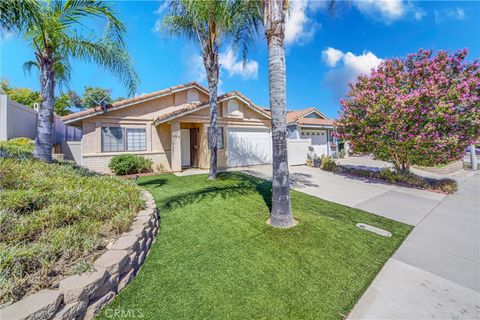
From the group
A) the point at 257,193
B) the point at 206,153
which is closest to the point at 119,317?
the point at 257,193

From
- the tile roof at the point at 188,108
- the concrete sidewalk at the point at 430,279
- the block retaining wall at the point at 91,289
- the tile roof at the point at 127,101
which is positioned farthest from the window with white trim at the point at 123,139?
the concrete sidewalk at the point at 430,279

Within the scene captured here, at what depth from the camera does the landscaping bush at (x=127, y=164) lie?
10.9 metres

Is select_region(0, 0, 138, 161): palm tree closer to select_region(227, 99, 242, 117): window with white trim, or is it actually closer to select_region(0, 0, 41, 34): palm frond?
select_region(0, 0, 41, 34): palm frond

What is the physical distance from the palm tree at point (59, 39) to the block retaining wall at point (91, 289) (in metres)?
6.02

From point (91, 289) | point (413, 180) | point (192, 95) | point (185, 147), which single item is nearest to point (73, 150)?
→ point (185, 147)

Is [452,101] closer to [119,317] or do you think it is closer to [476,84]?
[476,84]

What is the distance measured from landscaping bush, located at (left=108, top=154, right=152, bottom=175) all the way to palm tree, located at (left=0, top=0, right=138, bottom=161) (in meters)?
4.06

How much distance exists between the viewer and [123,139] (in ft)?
38.5

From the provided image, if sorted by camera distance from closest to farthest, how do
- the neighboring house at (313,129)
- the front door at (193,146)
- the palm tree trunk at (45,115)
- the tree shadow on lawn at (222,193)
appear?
the tree shadow on lawn at (222,193) < the palm tree trunk at (45,115) < the front door at (193,146) < the neighboring house at (313,129)

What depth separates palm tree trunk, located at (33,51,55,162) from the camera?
671cm

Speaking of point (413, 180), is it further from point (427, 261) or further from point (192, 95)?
point (192, 95)

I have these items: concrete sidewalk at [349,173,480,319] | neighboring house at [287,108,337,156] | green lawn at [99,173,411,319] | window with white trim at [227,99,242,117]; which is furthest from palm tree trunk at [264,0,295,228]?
neighboring house at [287,108,337,156]

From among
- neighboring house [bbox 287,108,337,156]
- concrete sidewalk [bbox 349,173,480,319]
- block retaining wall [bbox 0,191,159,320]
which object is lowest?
concrete sidewalk [bbox 349,173,480,319]

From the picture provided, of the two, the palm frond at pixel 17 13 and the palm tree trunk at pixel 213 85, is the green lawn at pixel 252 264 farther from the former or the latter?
the palm frond at pixel 17 13
